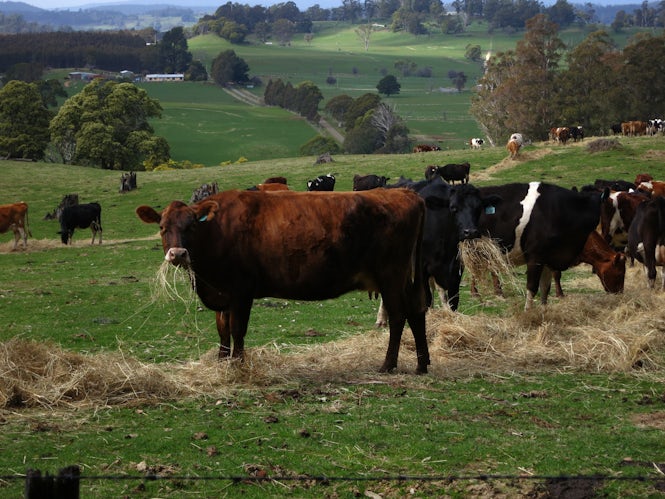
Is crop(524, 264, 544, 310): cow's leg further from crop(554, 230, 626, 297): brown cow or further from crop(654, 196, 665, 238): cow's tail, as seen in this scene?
crop(654, 196, 665, 238): cow's tail

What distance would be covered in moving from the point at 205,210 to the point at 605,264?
32.1ft

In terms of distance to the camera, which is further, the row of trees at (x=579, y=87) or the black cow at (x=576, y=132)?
the row of trees at (x=579, y=87)

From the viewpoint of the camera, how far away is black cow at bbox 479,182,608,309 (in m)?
16.3

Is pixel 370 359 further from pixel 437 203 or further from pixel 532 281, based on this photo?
pixel 532 281

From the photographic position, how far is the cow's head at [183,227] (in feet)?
35.7

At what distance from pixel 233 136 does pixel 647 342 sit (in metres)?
109

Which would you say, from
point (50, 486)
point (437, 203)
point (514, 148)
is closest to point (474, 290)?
point (437, 203)

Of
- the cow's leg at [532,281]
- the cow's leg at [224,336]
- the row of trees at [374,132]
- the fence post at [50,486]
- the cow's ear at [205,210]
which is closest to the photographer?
the fence post at [50,486]

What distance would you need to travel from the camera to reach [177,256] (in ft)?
35.5

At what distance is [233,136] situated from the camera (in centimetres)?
11856

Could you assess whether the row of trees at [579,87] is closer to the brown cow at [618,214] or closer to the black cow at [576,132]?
the black cow at [576,132]

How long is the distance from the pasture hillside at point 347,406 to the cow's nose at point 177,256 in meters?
0.41

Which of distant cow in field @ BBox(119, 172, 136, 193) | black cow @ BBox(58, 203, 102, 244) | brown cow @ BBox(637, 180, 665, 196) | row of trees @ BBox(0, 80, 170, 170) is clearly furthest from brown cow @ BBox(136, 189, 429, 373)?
row of trees @ BBox(0, 80, 170, 170)

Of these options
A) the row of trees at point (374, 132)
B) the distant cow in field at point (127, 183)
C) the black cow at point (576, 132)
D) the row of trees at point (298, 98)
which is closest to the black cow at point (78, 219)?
the distant cow in field at point (127, 183)
